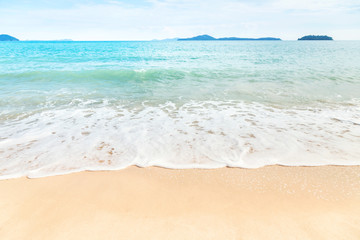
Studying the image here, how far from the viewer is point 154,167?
13.8ft

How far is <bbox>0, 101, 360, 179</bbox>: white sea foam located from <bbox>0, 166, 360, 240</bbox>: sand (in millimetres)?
376

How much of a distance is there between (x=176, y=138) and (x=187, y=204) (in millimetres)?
2535

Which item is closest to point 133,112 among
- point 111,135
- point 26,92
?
point 111,135

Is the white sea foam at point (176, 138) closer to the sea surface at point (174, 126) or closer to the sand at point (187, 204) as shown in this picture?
the sea surface at point (174, 126)

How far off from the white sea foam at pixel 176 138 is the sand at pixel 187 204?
376 millimetres

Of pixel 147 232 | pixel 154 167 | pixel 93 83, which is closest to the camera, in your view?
pixel 147 232

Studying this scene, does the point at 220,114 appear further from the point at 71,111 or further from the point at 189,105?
the point at 71,111

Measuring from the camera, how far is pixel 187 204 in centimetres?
311

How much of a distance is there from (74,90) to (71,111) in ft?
14.4

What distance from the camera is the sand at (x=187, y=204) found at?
2600 millimetres

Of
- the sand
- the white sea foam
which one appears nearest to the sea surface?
the white sea foam

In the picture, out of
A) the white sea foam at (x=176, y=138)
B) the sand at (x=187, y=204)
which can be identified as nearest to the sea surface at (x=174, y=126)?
the white sea foam at (x=176, y=138)

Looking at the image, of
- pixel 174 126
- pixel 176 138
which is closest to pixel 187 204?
pixel 176 138

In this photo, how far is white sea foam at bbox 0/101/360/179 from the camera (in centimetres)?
438
